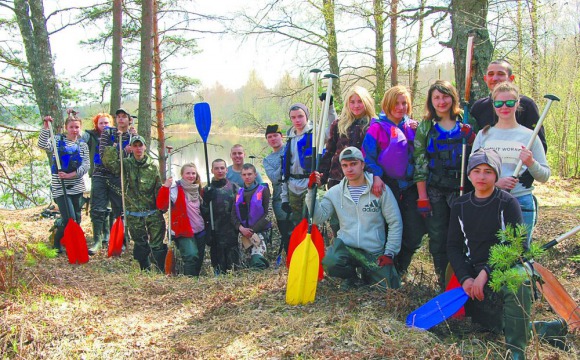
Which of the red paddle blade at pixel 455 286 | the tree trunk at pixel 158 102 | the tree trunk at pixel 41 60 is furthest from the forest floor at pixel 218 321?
the tree trunk at pixel 158 102

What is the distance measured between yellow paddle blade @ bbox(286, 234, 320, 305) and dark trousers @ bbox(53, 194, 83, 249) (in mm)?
3743

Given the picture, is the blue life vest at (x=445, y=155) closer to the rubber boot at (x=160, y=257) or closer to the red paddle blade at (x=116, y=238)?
the rubber boot at (x=160, y=257)

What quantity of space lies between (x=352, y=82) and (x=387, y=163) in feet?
33.0

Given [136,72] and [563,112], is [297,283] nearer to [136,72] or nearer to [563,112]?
[136,72]

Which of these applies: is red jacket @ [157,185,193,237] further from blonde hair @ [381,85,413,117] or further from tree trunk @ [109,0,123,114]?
tree trunk @ [109,0,123,114]

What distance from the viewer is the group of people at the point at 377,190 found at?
11.1 feet

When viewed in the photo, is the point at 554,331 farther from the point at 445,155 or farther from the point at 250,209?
the point at 250,209

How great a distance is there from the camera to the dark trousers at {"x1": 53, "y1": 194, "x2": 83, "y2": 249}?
20.5 feet

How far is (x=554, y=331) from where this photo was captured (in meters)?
3.34

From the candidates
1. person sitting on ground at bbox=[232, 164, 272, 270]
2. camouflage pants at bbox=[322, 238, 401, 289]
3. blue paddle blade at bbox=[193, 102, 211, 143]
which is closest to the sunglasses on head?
camouflage pants at bbox=[322, 238, 401, 289]

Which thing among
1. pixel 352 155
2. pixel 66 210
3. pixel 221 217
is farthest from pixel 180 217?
pixel 352 155

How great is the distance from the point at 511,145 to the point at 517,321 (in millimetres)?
1373

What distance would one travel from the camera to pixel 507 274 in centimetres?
251

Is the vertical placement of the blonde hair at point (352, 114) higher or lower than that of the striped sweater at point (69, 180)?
higher
